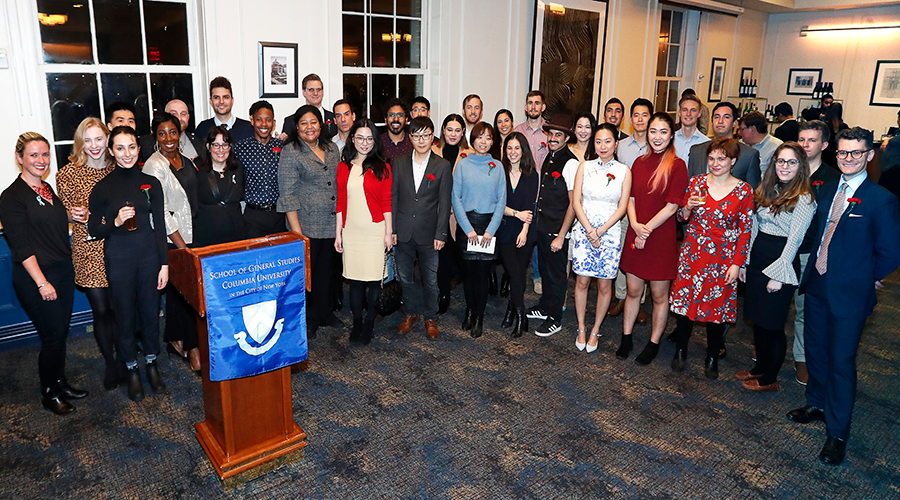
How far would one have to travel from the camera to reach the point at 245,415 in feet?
9.40

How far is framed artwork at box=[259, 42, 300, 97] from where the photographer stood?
17.1 feet

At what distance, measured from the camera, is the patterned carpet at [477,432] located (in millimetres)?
2908

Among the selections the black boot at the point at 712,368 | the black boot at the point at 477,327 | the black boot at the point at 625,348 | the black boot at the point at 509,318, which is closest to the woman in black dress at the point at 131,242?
the black boot at the point at 477,327

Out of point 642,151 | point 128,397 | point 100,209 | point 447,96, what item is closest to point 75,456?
point 128,397

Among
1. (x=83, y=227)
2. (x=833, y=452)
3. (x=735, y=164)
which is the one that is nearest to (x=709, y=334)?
(x=833, y=452)

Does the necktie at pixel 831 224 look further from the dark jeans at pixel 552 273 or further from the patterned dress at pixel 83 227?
the patterned dress at pixel 83 227

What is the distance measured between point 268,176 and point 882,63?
10.2 meters

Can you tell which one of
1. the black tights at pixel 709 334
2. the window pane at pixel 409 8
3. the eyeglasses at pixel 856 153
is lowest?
the black tights at pixel 709 334

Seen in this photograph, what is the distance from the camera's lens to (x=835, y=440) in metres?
3.19

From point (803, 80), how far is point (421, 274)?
9.45m

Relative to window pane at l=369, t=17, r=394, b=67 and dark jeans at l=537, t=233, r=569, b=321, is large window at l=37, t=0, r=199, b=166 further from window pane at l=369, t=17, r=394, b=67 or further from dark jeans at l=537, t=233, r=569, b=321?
dark jeans at l=537, t=233, r=569, b=321

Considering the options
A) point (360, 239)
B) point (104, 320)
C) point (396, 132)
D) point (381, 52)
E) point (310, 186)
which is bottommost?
point (104, 320)

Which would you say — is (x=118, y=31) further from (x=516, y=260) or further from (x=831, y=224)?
(x=831, y=224)

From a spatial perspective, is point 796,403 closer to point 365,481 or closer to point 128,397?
point 365,481
